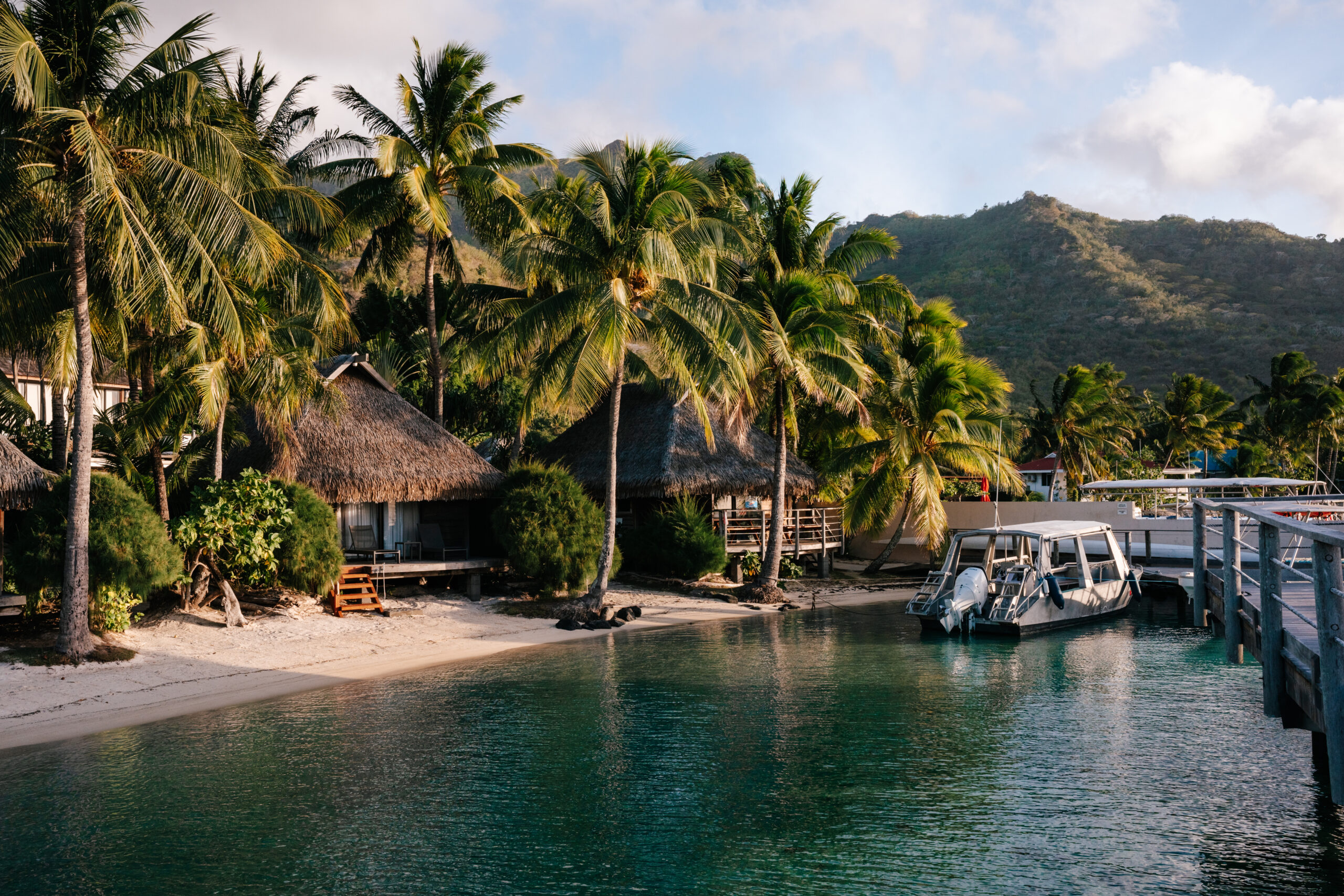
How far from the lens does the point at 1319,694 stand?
6.17 metres

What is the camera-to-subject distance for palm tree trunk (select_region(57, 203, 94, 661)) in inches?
534

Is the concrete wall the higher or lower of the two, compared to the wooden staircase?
higher

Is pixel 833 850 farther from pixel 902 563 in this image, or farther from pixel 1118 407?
pixel 1118 407

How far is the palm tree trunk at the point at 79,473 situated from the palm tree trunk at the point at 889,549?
19765 millimetres

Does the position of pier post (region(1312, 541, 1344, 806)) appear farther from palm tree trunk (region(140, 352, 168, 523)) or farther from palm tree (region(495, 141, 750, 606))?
palm tree trunk (region(140, 352, 168, 523))

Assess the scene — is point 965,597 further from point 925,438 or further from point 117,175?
point 117,175

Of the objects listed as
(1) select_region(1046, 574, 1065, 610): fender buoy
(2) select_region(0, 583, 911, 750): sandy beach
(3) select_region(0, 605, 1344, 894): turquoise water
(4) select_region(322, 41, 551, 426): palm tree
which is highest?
(4) select_region(322, 41, 551, 426): palm tree

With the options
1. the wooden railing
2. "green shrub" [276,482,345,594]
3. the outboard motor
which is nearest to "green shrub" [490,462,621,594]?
"green shrub" [276,482,345,594]

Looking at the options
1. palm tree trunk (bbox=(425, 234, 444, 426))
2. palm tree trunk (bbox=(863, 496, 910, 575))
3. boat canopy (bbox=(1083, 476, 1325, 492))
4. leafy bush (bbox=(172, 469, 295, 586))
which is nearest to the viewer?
leafy bush (bbox=(172, 469, 295, 586))

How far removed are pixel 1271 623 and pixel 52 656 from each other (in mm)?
14500

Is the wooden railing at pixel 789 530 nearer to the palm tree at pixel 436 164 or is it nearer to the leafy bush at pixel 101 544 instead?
the palm tree at pixel 436 164

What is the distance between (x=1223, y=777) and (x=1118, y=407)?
31.4 m

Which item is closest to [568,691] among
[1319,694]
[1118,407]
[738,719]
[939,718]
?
[738,719]

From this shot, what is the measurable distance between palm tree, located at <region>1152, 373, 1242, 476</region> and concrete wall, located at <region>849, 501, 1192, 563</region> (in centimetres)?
1678
